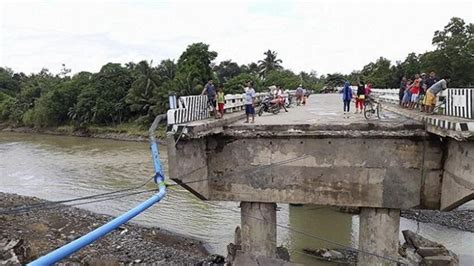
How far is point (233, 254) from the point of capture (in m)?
11.1

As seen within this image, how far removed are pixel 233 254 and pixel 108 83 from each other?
5153 cm

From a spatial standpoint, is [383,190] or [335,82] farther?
[335,82]

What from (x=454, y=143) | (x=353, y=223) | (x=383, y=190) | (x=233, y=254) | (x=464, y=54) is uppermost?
(x=464, y=54)

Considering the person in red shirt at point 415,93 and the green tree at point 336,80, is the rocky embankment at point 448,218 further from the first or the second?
the green tree at point 336,80

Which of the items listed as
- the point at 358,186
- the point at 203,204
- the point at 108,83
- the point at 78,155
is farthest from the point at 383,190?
the point at 108,83

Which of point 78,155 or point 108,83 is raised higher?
point 108,83

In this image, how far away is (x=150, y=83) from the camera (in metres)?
52.7

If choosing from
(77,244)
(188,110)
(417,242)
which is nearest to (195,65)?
(417,242)

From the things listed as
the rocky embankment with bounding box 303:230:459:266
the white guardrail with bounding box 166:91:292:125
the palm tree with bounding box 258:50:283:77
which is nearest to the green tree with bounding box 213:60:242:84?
the palm tree with bounding box 258:50:283:77

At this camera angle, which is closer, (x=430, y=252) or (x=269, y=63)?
(x=430, y=252)

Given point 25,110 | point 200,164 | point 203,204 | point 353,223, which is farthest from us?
point 25,110

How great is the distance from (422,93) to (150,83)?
4246 cm

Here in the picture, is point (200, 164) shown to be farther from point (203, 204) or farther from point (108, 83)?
point (108, 83)

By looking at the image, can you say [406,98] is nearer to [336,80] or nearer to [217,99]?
[217,99]
